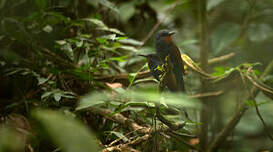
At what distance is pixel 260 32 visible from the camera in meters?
2.51

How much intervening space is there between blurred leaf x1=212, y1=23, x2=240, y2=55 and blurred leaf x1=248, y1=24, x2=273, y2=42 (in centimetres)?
13

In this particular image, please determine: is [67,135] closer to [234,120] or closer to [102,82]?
[102,82]

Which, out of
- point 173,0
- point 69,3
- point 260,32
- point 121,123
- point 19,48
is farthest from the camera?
point 260,32

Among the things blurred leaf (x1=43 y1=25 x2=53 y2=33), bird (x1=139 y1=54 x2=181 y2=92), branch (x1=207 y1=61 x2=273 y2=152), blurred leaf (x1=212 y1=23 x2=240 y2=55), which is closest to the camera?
bird (x1=139 y1=54 x2=181 y2=92)

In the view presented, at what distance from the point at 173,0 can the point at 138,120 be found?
51.9 inches

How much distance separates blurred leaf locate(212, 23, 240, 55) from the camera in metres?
2.38

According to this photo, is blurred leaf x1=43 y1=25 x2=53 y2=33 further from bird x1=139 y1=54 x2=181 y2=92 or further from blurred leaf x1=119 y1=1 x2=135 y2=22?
blurred leaf x1=119 y1=1 x2=135 y2=22

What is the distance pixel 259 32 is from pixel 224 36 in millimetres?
338

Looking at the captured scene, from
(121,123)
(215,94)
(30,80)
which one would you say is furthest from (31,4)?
(215,94)

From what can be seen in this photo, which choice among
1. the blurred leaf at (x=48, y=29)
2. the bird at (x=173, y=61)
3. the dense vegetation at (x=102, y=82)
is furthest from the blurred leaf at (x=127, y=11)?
the bird at (x=173, y=61)

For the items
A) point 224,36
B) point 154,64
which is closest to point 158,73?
point 154,64

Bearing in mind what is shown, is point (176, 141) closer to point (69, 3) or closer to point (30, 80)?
point (30, 80)

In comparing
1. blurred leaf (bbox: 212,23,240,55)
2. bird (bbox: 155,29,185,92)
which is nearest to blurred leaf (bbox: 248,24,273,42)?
blurred leaf (bbox: 212,23,240,55)

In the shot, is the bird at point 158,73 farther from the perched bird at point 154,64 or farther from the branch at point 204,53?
the branch at point 204,53
